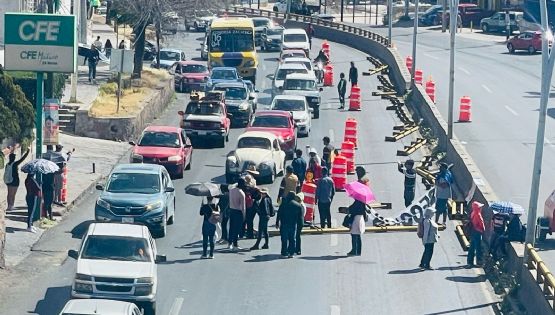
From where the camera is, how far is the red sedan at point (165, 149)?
3694 centimetres

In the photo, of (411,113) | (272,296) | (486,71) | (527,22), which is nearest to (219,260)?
(272,296)

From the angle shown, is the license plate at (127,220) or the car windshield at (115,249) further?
the license plate at (127,220)

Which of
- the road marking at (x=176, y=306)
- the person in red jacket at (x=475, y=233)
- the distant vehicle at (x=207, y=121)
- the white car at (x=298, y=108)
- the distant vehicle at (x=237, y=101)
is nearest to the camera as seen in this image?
the road marking at (x=176, y=306)

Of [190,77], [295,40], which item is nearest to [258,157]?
[190,77]

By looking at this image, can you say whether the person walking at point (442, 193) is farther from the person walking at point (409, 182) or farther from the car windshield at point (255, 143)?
the car windshield at point (255, 143)

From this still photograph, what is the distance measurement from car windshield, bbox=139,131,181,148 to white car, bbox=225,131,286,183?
5.20 feet

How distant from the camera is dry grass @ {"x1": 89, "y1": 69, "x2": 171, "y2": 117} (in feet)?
148

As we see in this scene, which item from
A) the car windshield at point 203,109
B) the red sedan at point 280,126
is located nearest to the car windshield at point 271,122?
the red sedan at point 280,126

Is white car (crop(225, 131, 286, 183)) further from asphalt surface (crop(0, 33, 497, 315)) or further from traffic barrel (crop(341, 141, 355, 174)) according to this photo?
asphalt surface (crop(0, 33, 497, 315))

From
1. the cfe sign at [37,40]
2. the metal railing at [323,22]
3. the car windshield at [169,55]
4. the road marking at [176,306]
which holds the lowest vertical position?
the road marking at [176,306]

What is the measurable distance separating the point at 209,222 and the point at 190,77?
101 ft

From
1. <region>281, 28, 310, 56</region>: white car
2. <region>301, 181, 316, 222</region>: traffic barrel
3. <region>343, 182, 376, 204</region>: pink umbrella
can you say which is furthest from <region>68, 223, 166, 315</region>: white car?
<region>281, 28, 310, 56</region>: white car

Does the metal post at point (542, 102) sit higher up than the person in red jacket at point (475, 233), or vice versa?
the metal post at point (542, 102)

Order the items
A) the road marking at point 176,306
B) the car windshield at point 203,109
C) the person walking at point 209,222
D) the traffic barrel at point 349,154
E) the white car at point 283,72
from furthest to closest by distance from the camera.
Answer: the white car at point 283,72, the car windshield at point 203,109, the traffic barrel at point 349,154, the person walking at point 209,222, the road marking at point 176,306
